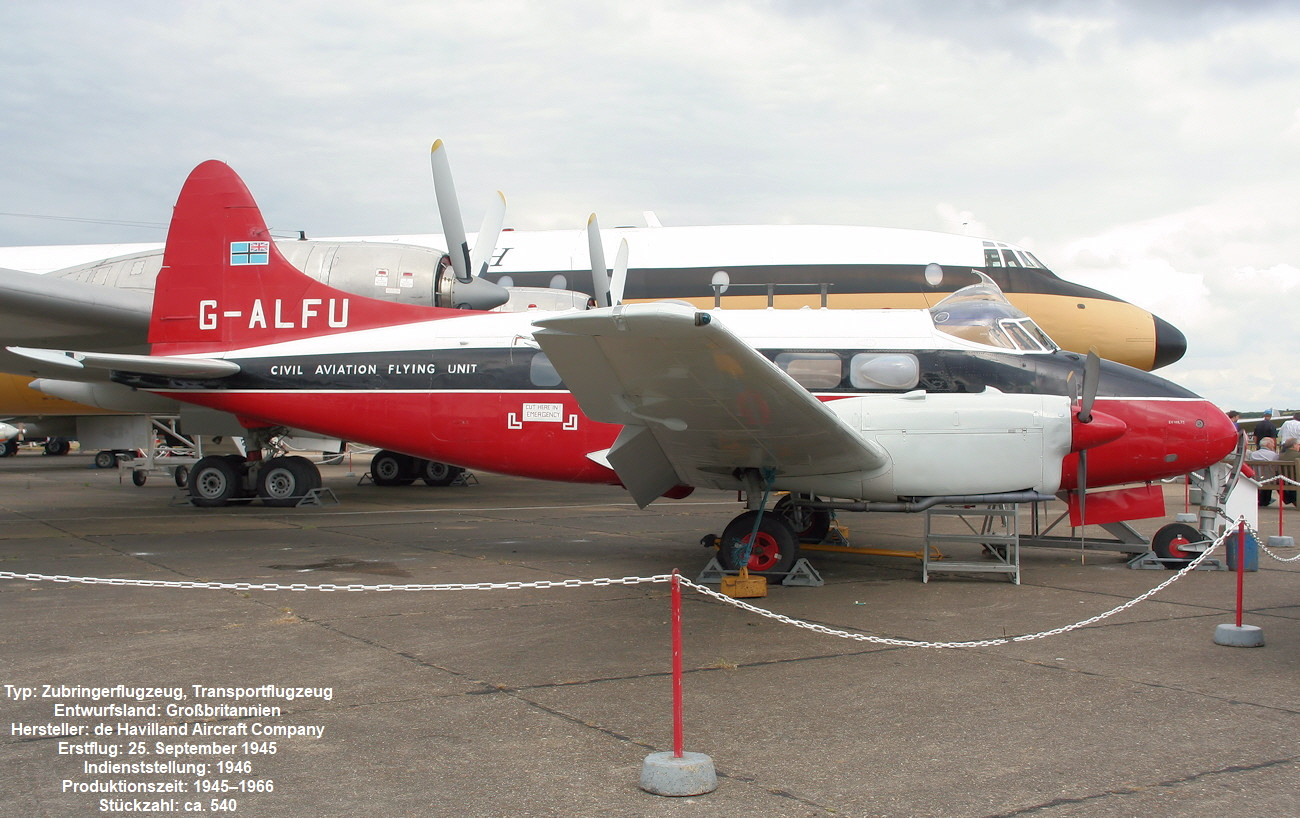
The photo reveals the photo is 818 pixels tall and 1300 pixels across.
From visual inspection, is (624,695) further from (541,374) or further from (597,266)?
(597,266)

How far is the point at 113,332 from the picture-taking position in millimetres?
14789

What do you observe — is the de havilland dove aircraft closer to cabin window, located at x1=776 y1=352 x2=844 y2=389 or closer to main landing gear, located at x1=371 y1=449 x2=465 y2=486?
cabin window, located at x1=776 y1=352 x2=844 y2=389

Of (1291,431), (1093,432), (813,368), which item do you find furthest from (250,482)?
(1291,431)

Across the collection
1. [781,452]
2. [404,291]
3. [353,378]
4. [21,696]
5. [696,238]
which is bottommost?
[21,696]

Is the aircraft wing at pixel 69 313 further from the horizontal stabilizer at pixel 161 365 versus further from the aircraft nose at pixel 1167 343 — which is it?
the aircraft nose at pixel 1167 343

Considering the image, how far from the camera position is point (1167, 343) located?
17.3 metres

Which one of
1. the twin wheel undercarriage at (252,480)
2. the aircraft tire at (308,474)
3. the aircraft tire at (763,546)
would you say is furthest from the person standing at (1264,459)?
the twin wheel undercarriage at (252,480)

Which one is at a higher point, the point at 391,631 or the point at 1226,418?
the point at 1226,418

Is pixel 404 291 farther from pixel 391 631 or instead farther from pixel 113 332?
pixel 391 631

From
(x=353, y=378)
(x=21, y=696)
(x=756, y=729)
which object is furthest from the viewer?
(x=353, y=378)

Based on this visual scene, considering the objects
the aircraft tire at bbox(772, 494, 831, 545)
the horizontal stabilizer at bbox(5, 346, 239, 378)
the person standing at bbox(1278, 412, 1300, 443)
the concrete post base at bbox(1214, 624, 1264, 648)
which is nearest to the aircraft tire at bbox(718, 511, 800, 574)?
the aircraft tire at bbox(772, 494, 831, 545)

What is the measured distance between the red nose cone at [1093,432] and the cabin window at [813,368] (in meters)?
2.35

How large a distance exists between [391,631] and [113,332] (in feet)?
34.3

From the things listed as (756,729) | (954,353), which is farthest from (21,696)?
(954,353)
